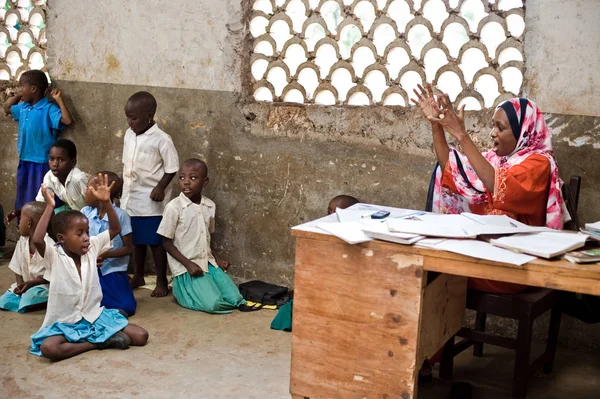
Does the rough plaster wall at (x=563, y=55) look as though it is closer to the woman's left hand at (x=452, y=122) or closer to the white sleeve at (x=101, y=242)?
the woman's left hand at (x=452, y=122)

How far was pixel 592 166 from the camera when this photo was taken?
439cm

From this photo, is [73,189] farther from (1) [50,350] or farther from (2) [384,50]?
(2) [384,50]

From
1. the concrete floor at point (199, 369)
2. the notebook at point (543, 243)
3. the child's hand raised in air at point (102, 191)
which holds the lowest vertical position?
the concrete floor at point (199, 369)

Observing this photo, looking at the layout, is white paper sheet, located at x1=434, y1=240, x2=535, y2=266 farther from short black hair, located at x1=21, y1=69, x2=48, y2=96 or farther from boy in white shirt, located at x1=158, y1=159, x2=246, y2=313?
short black hair, located at x1=21, y1=69, x2=48, y2=96

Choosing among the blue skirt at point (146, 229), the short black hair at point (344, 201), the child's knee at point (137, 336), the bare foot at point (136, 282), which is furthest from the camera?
the bare foot at point (136, 282)

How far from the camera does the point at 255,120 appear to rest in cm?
552

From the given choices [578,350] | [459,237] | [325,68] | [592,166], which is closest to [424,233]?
[459,237]

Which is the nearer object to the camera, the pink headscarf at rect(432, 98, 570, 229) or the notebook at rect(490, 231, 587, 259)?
the notebook at rect(490, 231, 587, 259)

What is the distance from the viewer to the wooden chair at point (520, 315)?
12.1ft

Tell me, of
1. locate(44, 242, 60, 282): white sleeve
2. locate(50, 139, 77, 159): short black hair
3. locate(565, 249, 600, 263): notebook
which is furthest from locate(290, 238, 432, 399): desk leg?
locate(50, 139, 77, 159): short black hair

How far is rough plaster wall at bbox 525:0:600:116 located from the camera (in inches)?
170

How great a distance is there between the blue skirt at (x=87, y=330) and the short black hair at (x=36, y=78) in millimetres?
2457

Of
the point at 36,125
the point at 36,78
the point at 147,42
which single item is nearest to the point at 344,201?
the point at 147,42

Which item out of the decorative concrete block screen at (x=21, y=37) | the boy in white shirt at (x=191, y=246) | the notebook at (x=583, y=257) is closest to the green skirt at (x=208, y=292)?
the boy in white shirt at (x=191, y=246)
